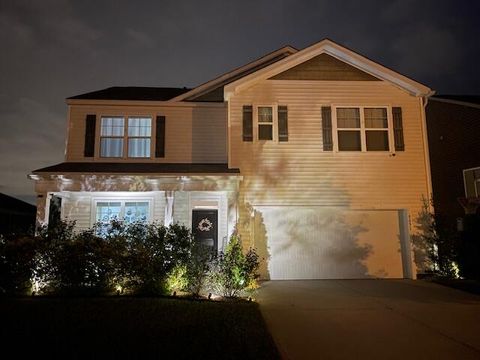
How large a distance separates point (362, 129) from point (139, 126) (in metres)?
7.82

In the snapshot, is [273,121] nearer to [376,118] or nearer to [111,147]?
[376,118]

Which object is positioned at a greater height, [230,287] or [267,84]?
[267,84]

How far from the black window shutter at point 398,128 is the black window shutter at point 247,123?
4.84 meters

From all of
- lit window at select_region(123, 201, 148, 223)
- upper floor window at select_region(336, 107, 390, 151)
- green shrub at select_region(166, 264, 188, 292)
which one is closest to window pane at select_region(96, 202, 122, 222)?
lit window at select_region(123, 201, 148, 223)

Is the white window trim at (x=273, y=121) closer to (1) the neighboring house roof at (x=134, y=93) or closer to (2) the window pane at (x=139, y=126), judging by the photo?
(1) the neighboring house roof at (x=134, y=93)

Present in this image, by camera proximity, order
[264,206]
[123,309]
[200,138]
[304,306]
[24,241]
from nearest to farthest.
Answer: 1. [123,309]
2. [304,306]
3. [24,241]
4. [264,206]
5. [200,138]

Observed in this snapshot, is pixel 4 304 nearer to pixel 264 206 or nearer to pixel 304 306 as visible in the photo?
pixel 304 306

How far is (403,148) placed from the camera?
13.0 metres

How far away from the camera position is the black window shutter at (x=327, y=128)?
12867 mm

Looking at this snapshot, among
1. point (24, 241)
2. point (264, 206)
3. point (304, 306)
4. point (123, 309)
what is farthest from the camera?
point (264, 206)

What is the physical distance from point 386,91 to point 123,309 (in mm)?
10756

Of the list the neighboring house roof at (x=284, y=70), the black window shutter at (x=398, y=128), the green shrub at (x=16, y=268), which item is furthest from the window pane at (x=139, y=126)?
the black window shutter at (x=398, y=128)

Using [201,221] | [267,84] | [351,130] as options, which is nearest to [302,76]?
[267,84]

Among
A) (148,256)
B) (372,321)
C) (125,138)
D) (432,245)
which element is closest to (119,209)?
(125,138)
